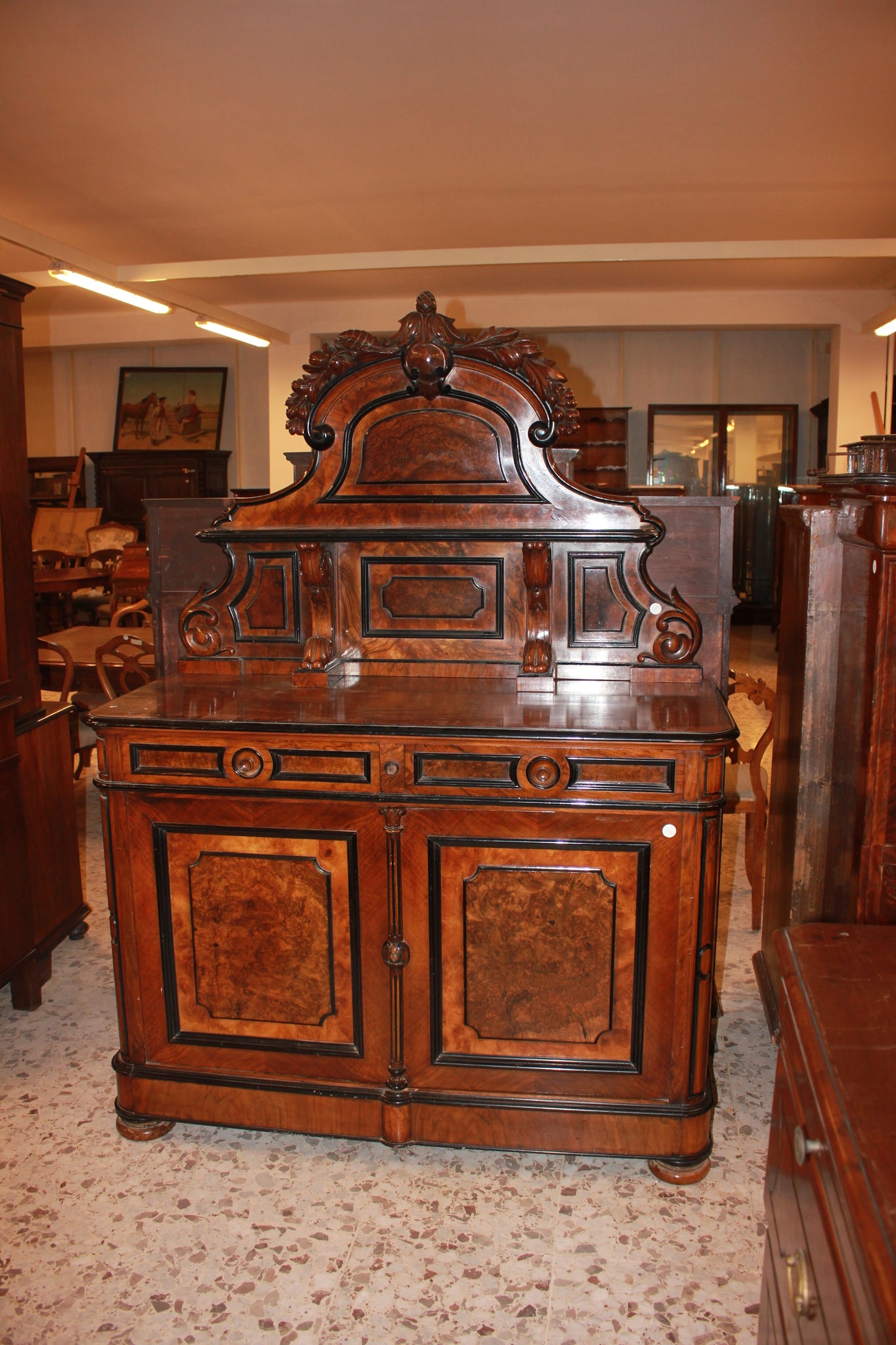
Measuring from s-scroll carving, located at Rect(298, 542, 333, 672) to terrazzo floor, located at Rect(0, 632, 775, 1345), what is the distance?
1.28 meters

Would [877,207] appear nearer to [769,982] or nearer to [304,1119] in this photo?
[769,982]

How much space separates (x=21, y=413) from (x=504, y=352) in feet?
5.35

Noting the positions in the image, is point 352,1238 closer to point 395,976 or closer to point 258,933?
point 395,976

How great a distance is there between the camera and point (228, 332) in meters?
9.21

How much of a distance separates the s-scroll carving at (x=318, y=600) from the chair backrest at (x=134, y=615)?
312cm

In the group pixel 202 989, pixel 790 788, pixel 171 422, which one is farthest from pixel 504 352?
pixel 171 422

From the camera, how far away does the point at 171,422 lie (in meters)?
12.4

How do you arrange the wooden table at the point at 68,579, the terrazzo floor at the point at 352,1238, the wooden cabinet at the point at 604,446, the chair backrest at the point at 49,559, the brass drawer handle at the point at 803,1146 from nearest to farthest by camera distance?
1. the brass drawer handle at the point at 803,1146
2. the terrazzo floor at the point at 352,1238
3. the wooden table at the point at 68,579
4. the chair backrest at the point at 49,559
5. the wooden cabinet at the point at 604,446

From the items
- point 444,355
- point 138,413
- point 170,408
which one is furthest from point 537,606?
point 138,413

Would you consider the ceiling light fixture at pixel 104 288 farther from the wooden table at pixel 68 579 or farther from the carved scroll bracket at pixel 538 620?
the carved scroll bracket at pixel 538 620

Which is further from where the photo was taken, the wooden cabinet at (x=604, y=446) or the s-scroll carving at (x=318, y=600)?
the wooden cabinet at (x=604, y=446)

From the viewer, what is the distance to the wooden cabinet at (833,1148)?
33.5 inches

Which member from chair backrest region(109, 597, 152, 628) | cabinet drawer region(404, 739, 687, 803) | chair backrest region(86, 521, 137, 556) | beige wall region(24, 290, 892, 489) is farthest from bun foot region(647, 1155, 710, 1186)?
chair backrest region(86, 521, 137, 556)

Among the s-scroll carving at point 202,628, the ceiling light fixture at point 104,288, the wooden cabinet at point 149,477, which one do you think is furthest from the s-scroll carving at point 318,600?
the wooden cabinet at point 149,477
